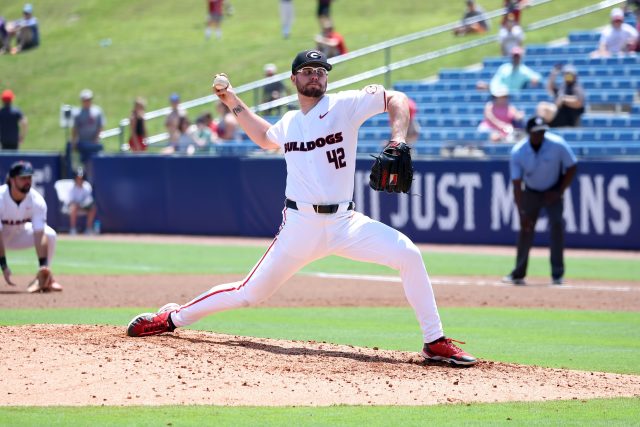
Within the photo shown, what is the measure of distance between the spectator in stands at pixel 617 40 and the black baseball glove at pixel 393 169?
16.4 m

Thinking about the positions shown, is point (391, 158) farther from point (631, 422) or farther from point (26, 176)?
point (26, 176)

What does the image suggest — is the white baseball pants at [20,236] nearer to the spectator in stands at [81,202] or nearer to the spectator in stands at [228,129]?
the spectator in stands at [81,202]

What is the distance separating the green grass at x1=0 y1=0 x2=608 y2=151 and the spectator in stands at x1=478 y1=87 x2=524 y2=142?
24.6 ft

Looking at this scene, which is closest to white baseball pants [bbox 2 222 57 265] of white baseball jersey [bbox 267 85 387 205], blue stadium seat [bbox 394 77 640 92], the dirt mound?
the dirt mound

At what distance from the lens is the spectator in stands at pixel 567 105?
20656 mm

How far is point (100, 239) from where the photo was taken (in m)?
22.1

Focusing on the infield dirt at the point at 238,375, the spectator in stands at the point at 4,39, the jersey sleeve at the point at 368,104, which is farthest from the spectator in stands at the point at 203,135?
the spectator in stands at the point at 4,39

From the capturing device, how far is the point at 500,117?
21.8 meters

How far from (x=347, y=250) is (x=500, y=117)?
46.9 ft

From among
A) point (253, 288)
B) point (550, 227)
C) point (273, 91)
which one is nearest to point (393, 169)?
point (253, 288)

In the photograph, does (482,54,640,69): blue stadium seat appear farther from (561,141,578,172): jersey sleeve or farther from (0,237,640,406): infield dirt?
(0,237,640,406): infield dirt

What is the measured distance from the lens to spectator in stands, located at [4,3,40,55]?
39.5 m

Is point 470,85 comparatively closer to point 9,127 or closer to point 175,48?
point 9,127

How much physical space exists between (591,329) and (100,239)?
1298 cm
